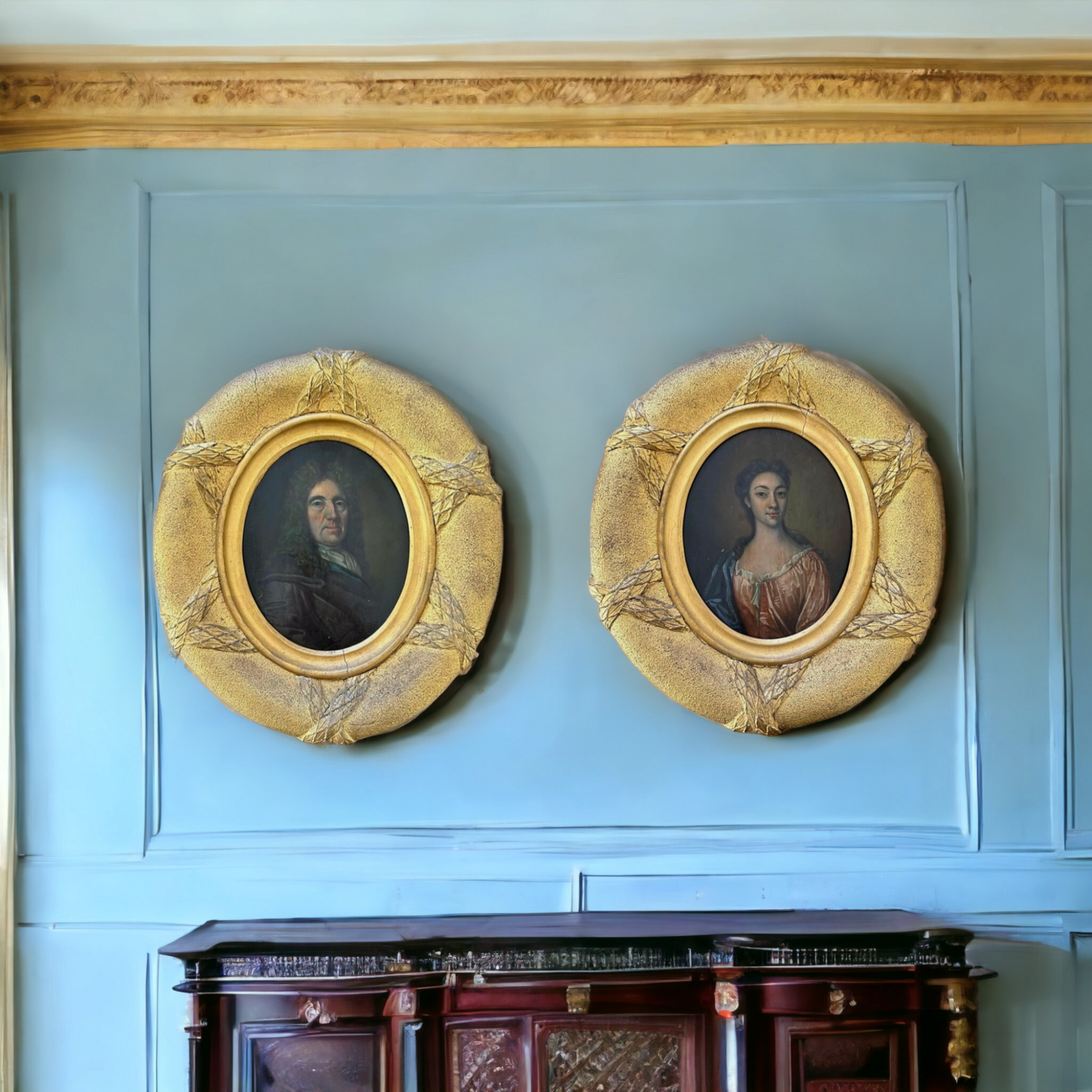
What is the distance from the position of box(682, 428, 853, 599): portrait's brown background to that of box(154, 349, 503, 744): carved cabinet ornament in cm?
68

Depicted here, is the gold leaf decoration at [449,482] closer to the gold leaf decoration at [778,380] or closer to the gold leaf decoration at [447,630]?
the gold leaf decoration at [447,630]

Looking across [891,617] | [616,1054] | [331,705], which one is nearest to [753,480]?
[891,617]

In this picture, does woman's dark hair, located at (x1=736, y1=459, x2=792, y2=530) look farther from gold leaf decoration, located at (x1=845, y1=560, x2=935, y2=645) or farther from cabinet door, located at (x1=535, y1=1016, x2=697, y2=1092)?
cabinet door, located at (x1=535, y1=1016, x2=697, y2=1092)

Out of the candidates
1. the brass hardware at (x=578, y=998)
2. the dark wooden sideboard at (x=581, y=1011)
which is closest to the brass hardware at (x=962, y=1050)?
the dark wooden sideboard at (x=581, y=1011)

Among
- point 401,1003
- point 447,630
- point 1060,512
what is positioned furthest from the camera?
point 1060,512

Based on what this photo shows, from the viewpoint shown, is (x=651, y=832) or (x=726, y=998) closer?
(x=726, y=998)

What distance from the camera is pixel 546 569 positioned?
344 centimetres

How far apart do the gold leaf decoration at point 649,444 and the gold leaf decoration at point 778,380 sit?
0.74 ft

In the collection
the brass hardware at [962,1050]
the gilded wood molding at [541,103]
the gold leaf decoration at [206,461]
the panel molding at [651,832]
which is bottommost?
the brass hardware at [962,1050]

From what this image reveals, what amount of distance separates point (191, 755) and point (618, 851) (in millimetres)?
1500

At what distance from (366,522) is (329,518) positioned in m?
0.13

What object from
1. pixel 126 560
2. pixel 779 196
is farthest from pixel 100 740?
pixel 779 196

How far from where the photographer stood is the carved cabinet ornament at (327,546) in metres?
3.31

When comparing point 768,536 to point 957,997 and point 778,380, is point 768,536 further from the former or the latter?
point 957,997
